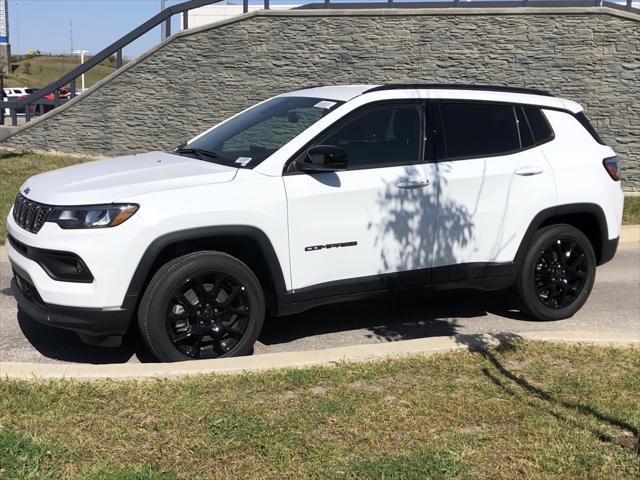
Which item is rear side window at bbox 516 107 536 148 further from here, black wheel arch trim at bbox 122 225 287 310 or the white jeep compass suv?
black wheel arch trim at bbox 122 225 287 310

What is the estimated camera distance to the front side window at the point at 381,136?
5.10 meters

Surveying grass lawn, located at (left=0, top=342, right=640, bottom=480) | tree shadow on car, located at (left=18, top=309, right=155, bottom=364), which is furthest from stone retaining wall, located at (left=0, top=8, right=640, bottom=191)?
grass lawn, located at (left=0, top=342, right=640, bottom=480)

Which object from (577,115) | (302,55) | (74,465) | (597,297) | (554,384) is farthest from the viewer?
(302,55)

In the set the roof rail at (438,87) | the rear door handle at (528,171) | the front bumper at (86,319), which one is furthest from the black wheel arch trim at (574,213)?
the front bumper at (86,319)

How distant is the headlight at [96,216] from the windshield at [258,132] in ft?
2.90

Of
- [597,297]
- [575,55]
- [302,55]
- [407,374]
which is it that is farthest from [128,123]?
[407,374]

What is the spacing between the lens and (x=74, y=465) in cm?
316

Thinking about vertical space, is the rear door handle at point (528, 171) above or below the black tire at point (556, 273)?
above

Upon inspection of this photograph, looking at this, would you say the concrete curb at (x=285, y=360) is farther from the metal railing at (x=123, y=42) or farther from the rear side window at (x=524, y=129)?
the metal railing at (x=123, y=42)

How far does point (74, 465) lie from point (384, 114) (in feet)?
10.5

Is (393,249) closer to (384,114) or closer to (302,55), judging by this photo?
(384,114)

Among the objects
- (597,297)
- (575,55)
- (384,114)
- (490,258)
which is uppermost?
(575,55)

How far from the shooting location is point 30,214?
4.57 metres

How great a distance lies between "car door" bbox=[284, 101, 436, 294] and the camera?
4.82 m
